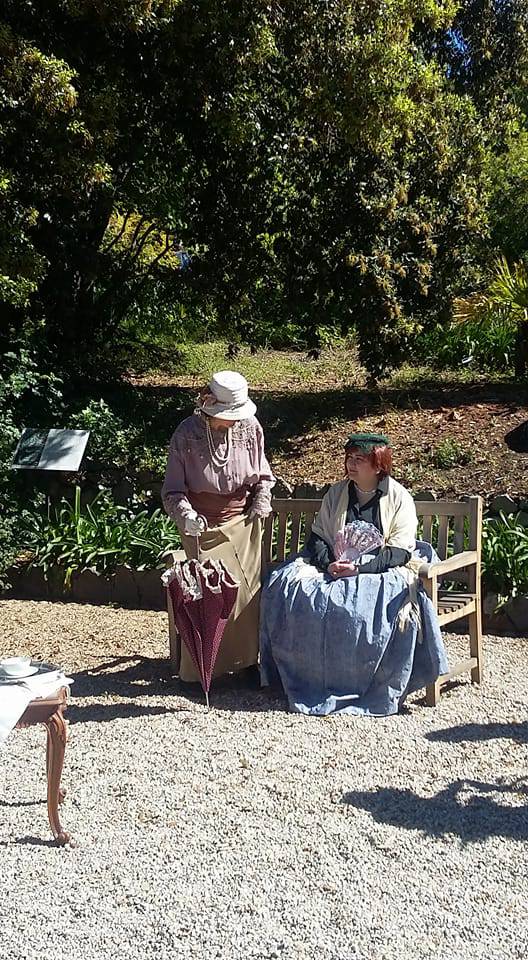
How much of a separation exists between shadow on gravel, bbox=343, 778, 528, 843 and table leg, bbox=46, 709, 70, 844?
3.61 ft

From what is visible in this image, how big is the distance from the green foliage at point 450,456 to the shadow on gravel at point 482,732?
3.78 m

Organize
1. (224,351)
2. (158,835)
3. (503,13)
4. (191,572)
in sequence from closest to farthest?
(158,835)
(191,572)
(503,13)
(224,351)

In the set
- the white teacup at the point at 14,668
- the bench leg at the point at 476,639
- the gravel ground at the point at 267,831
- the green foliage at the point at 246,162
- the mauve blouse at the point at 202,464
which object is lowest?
the gravel ground at the point at 267,831

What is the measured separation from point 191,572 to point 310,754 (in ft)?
3.74

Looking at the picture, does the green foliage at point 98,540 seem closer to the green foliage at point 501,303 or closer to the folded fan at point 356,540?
the folded fan at point 356,540

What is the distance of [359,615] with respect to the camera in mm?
4801

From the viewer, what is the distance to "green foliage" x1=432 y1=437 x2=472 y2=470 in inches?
328

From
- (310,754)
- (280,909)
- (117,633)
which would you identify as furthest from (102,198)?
(280,909)

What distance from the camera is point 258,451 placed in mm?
5297

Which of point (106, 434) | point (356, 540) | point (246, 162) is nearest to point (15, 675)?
point (356, 540)

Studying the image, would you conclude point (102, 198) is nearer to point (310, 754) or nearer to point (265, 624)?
point (265, 624)

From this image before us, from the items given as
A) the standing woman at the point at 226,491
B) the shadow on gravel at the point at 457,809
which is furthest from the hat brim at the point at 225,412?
the shadow on gravel at the point at 457,809

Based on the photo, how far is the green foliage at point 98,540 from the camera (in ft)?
23.1

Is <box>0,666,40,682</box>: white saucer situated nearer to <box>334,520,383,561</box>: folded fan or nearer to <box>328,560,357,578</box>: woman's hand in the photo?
<box>328,560,357,578</box>: woman's hand
